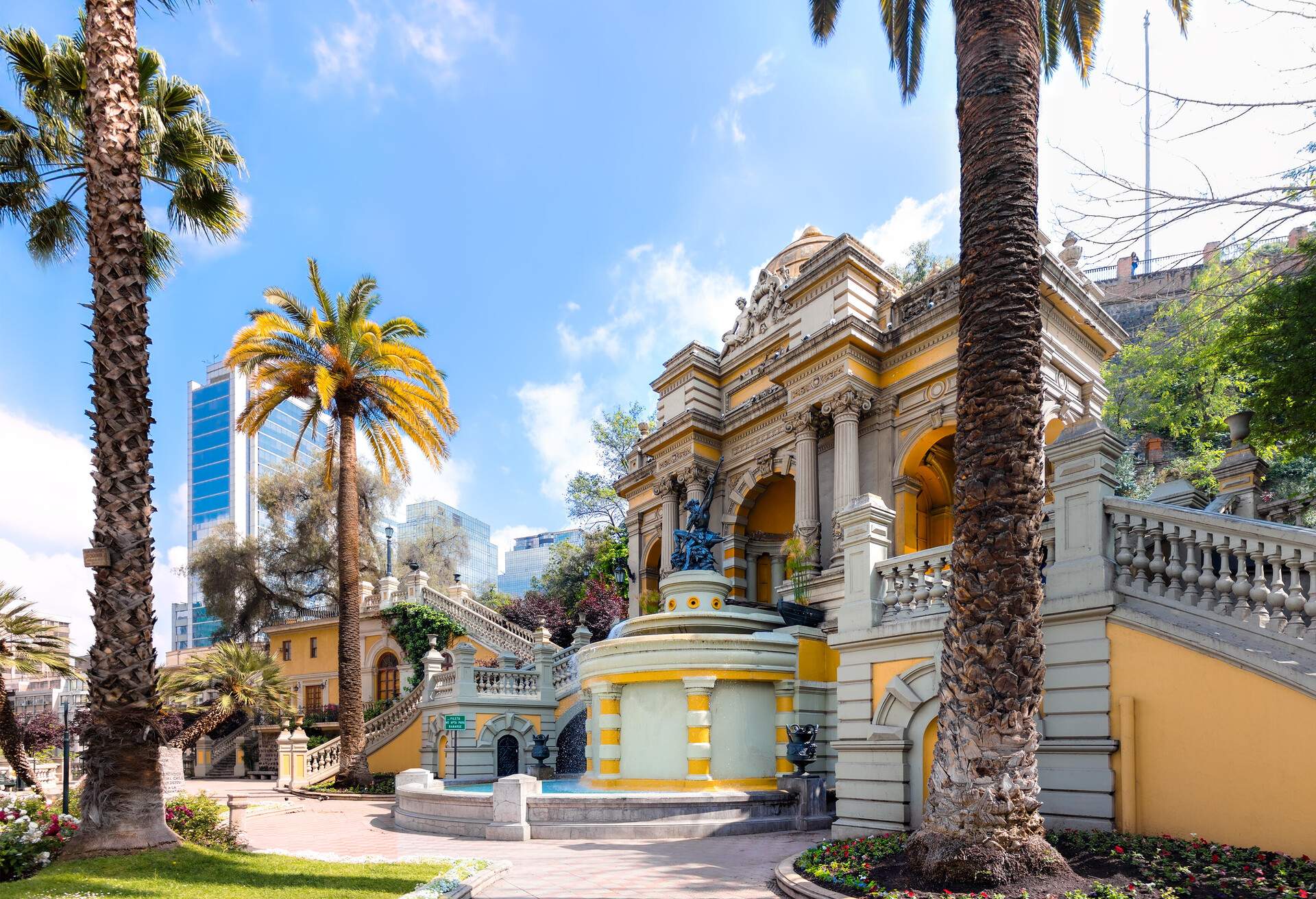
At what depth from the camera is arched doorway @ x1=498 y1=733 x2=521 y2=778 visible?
2342 cm

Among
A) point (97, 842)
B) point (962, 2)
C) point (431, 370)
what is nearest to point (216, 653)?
point (431, 370)

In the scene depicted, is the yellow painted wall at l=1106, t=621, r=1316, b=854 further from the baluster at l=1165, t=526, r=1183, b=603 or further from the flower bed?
the baluster at l=1165, t=526, r=1183, b=603

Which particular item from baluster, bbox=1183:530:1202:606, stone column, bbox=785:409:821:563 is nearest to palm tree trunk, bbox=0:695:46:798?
stone column, bbox=785:409:821:563

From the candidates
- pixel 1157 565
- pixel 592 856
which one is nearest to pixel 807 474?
pixel 592 856

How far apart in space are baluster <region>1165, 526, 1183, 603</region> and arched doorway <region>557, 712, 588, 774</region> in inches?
698

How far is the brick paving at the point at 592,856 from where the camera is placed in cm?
940

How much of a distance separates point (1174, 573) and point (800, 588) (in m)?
13.3

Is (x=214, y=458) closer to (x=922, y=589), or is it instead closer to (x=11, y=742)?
(x=11, y=742)

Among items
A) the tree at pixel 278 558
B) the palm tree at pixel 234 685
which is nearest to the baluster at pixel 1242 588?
the palm tree at pixel 234 685

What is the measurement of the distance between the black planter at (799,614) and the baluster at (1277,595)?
11.5 m

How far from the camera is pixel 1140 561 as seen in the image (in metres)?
9.12

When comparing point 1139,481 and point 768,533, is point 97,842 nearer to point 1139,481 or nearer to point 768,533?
point 768,533

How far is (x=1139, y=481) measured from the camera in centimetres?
3378

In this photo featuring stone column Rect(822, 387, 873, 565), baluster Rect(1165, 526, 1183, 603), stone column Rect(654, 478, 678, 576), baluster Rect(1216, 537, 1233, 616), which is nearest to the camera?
baluster Rect(1216, 537, 1233, 616)
